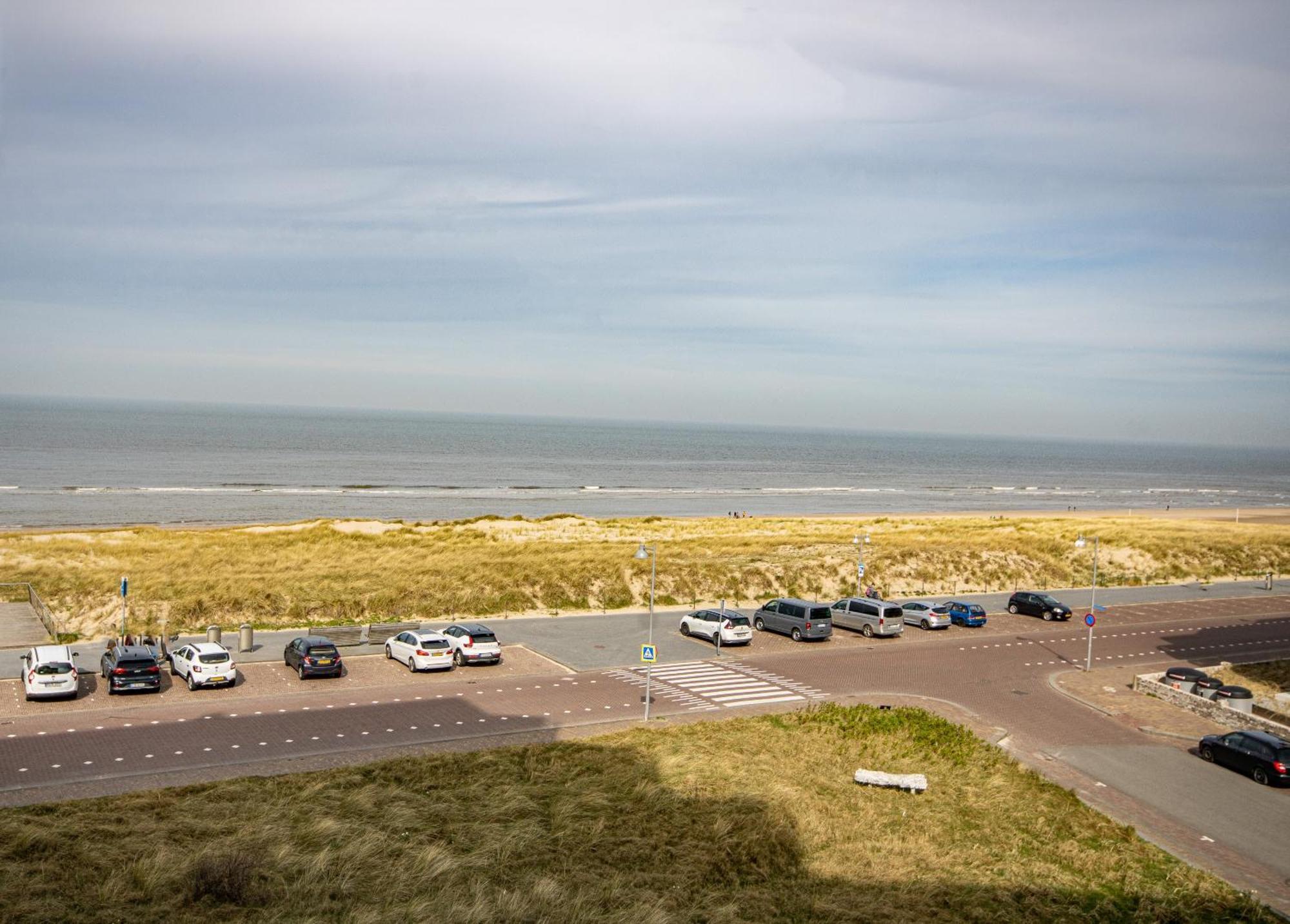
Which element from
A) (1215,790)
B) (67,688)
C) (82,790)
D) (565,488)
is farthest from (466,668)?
(565,488)

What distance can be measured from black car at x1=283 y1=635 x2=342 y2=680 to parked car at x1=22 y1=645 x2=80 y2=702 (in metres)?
6.30

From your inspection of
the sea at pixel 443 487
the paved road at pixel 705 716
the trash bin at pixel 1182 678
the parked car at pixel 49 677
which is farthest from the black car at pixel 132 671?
the sea at pixel 443 487

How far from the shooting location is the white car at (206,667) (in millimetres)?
29328

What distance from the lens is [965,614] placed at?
4450 centimetres

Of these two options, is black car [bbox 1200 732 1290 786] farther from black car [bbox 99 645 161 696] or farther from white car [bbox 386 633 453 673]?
black car [bbox 99 645 161 696]

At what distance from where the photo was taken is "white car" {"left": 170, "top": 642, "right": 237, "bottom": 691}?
29328 mm

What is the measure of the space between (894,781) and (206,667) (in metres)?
20.5

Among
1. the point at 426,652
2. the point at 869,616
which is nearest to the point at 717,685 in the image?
the point at 426,652

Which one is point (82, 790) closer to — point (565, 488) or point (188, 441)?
point (565, 488)

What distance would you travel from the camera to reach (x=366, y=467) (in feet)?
503

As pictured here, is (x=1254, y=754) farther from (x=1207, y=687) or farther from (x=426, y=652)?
(x=426, y=652)

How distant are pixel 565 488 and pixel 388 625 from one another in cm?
9632

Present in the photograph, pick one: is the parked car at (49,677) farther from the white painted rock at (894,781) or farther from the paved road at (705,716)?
the white painted rock at (894,781)

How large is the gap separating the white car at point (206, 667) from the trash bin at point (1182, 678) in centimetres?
3128
